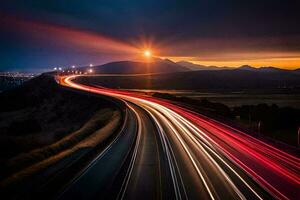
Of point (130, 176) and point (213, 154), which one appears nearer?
point (130, 176)

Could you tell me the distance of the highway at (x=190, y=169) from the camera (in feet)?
67.6

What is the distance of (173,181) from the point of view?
75.6ft

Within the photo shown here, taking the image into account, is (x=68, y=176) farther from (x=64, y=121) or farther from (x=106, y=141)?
(x=64, y=121)

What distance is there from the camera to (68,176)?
2403 cm

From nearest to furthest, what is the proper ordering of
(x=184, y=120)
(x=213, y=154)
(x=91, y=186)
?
(x=91, y=186) → (x=213, y=154) → (x=184, y=120)

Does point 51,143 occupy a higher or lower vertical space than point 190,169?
lower

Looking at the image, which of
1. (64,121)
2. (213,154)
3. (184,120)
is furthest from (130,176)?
(64,121)

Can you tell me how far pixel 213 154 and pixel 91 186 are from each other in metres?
13.2

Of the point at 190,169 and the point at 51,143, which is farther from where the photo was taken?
the point at 51,143

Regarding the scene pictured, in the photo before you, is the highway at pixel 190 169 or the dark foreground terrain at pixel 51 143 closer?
the highway at pixel 190 169

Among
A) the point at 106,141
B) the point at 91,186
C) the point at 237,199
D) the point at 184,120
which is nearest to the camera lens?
the point at 237,199

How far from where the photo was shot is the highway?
20609 mm

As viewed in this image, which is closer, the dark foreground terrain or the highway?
the highway

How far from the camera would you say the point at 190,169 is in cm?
2625
